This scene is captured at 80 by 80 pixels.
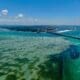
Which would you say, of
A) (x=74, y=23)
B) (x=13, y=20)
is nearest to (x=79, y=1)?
(x=74, y=23)

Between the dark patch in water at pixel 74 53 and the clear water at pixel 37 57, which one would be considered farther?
the dark patch in water at pixel 74 53

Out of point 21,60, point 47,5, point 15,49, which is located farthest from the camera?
point 47,5

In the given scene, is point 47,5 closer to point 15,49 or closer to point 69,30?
point 69,30

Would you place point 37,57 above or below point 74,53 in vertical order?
above

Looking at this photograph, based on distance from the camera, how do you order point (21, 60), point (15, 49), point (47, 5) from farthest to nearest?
point (47, 5) → point (15, 49) → point (21, 60)

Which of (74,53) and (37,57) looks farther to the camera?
(74,53)

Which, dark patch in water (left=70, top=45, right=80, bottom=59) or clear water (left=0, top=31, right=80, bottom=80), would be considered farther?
dark patch in water (left=70, top=45, right=80, bottom=59)

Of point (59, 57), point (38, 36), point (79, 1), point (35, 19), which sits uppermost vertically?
point (79, 1)

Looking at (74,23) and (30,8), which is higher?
(30,8)
